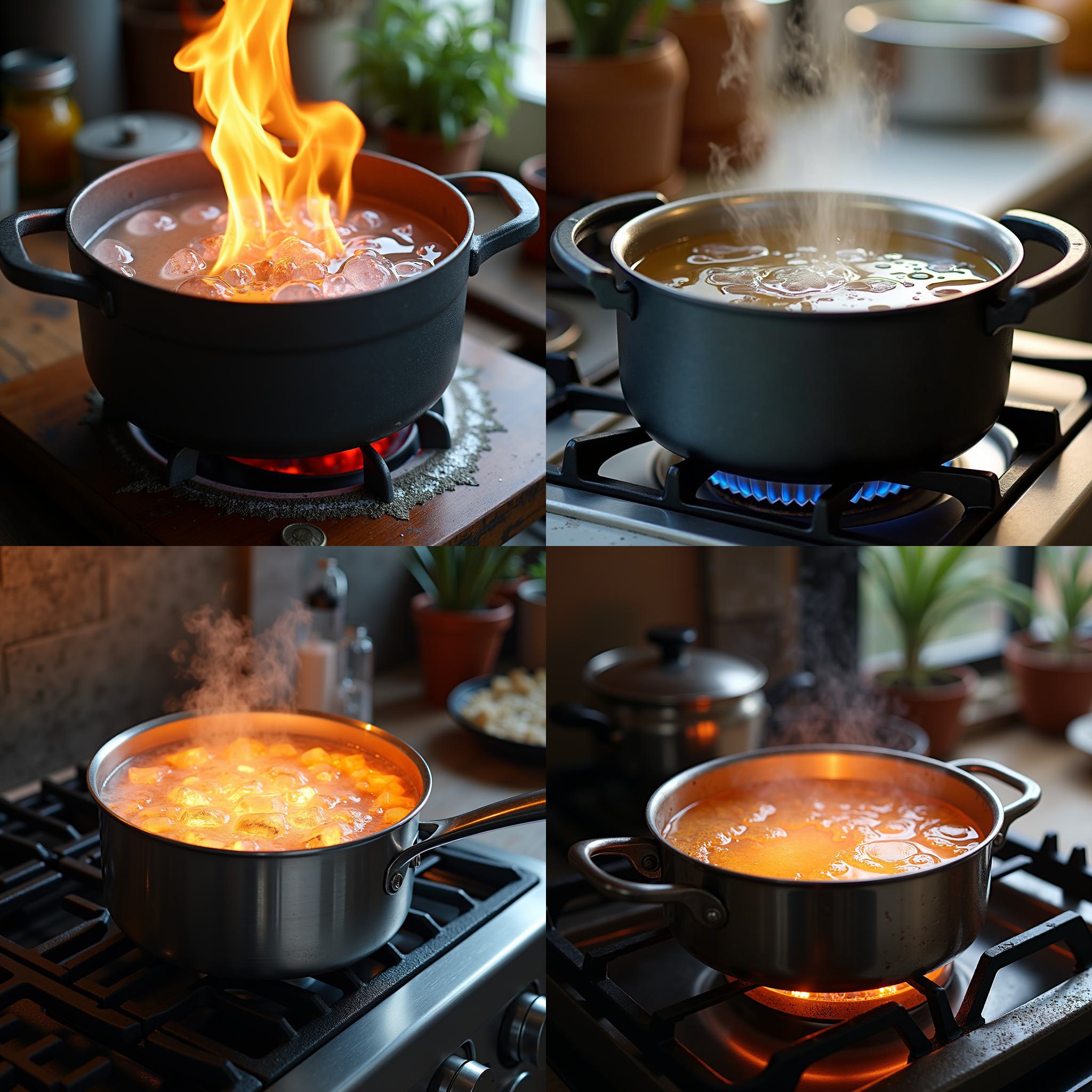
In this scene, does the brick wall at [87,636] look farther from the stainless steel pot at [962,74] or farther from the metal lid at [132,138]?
the stainless steel pot at [962,74]

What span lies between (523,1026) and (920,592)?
1.23 m

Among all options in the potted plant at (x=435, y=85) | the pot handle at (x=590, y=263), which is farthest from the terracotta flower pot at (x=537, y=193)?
the pot handle at (x=590, y=263)

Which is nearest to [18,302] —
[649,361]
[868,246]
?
[649,361]

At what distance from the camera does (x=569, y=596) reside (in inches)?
68.1

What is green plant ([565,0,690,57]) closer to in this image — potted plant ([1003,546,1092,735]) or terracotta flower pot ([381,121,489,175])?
terracotta flower pot ([381,121,489,175])

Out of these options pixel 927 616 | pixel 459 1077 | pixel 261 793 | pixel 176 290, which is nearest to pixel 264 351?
pixel 176 290

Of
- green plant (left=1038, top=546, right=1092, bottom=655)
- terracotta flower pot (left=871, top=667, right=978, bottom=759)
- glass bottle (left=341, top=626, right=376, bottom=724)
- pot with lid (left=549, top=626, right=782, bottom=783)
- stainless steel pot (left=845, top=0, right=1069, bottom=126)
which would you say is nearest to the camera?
pot with lid (left=549, top=626, right=782, bottom=783)

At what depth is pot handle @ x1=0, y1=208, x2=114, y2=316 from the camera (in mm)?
977

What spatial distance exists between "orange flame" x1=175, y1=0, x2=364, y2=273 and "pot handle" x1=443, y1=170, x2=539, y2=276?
0.13m

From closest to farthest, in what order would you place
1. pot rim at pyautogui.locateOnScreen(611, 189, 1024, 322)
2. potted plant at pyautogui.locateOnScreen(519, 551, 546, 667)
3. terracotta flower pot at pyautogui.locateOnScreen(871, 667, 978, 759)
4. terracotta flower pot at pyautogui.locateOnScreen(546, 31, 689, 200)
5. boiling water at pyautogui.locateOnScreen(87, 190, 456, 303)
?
pot rim at pyautogui.locateOnScreen(611, 189, 1024, 322) < boiling water at pyautogui.locateOnScreen(87, 190, 456, 303) < terracotta flower pot at pyautogui.locateOnScreen(546, 31, 689, 200) < potted plant at pyautogui.locateOnScreen(519, 551, 546, 667) < terracotta flower pot at pyautogui.locateOnScreen(871, 667, 978, 759)

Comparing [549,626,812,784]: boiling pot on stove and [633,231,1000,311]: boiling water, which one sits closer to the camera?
[633,231,1000,311]: boiling water

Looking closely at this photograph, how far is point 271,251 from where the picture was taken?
116 centimetres

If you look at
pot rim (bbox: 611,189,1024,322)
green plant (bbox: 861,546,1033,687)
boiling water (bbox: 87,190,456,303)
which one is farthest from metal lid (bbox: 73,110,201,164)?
green plant (bbox: 861,546,1033,687)

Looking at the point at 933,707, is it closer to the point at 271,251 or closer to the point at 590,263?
the point at 590,263
